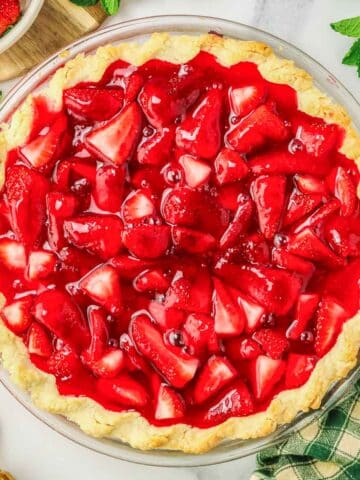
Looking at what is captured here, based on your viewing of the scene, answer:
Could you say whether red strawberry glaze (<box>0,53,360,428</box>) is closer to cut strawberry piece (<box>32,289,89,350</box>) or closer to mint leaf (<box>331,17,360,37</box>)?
cut strawberry piece (<box>32,289,89,350</box>)

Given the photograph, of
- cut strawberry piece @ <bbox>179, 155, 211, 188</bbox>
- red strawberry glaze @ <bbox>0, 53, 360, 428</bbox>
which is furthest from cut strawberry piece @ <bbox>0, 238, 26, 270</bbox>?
cut strawberry piece @ <bbox>179, 155, 211, 188</bbox>

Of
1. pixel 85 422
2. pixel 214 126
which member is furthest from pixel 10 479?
pixel 214 126

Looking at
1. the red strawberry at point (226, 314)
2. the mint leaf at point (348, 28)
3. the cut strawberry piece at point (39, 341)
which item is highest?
the mint leaf at point (348, 28)

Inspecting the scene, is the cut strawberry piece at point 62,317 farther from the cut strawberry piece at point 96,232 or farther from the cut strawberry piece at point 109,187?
the cut strawberry piece at point 109,187

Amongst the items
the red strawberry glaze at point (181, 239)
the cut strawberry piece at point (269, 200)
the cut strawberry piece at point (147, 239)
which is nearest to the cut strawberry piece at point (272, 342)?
the red strawberry glaze at point (181, 239)

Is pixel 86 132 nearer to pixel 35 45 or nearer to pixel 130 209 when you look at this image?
pixel 130 209

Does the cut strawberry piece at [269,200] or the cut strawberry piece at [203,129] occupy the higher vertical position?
the cut strawberry piece at [203,129]
